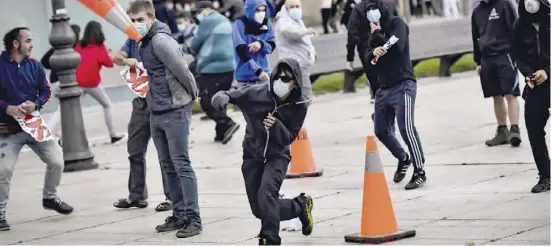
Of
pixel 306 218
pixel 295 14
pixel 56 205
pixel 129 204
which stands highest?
pixel 295 14

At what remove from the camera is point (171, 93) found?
950 cm

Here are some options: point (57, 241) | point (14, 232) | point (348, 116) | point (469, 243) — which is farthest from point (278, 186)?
point (348, 116)

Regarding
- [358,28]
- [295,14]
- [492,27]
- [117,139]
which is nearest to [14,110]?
[358,28]

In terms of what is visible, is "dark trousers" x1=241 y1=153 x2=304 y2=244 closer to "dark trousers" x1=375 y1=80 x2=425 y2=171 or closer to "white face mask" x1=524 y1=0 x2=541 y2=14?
"white face mask" x1=524 y1=0 x2=541 y2=14

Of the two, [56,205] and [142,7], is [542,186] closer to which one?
[142,7]

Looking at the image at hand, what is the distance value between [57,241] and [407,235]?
2783 millimetres

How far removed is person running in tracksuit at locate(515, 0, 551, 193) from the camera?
969cm

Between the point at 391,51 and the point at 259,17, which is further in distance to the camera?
the point at 259,17

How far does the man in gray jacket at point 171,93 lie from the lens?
9414mm

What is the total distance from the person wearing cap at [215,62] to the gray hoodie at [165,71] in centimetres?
646

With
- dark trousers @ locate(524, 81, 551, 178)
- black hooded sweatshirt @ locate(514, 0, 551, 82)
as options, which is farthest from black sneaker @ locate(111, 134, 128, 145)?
dark trousers @ locate(524, 81, 551, 178)

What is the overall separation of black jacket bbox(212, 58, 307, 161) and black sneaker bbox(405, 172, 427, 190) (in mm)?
2572

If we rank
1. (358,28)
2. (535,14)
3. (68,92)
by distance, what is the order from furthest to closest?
(68,92) → (358,28) → (535,14)

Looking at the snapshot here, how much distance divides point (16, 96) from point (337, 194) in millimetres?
2835
